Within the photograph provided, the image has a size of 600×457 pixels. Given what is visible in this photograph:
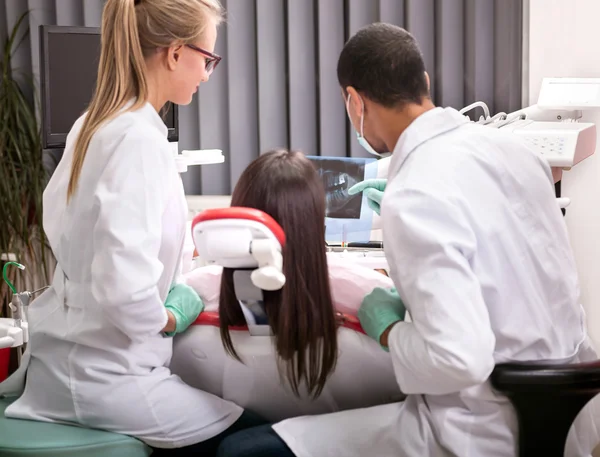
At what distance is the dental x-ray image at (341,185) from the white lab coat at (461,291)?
3.80ft

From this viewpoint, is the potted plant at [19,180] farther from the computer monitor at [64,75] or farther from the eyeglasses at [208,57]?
the eyeglasses at [208,57]

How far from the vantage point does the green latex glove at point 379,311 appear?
1.47 m

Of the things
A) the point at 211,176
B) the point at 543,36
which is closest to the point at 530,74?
the point at 543,36

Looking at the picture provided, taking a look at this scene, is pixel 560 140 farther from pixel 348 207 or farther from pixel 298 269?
pixel 298 269

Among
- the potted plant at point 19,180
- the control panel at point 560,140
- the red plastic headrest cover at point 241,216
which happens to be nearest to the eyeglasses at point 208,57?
the red plastic headrest cover at point 241,216

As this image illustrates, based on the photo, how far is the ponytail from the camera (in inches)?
61.8

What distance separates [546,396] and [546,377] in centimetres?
5

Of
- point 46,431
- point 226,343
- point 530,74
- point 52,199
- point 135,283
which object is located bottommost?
Result: point 46,431

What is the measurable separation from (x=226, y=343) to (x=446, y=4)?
2064 mm

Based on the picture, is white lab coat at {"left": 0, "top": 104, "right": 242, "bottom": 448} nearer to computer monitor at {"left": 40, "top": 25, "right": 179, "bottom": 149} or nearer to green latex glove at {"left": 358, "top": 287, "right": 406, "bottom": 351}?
green latex glove at {"left": 358, "top": 287, "right": 406, "bottom": 351}

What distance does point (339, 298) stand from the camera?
1646mm

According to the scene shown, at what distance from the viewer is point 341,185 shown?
2.71 metres

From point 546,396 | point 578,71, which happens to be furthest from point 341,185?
point 546,396

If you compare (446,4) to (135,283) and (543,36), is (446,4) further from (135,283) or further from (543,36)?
(135,283)
